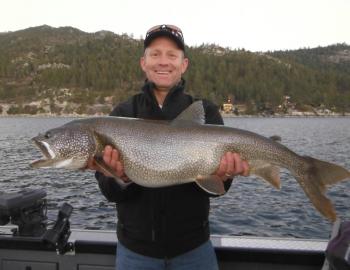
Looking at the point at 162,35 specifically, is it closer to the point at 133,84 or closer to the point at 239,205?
the point at 239,205

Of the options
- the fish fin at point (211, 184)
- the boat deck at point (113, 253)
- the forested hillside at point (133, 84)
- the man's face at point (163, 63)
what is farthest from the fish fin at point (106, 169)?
the forested hillside at point (133, 84)

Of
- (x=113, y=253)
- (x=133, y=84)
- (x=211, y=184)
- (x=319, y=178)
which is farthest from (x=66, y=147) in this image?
(x=133, y=84)

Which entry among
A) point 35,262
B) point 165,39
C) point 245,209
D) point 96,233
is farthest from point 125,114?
point 245,209

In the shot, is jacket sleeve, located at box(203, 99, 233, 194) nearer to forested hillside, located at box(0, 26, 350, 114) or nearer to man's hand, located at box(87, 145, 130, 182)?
man's hand, located at box(87, 145, 130, 182)

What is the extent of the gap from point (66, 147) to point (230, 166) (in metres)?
1.50

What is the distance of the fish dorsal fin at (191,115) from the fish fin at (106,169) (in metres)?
0.68

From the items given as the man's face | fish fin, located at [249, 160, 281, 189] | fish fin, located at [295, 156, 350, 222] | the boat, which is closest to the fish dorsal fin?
the man's face

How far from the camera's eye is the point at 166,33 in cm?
420

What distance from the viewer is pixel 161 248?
12.5 ft

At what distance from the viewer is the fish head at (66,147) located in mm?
4035

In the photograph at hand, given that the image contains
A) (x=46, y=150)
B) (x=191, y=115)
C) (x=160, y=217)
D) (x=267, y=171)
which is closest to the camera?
(x=160, y=217)

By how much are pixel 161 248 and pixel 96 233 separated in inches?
70.2

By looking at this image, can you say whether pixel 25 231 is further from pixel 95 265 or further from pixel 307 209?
pixel 307 209

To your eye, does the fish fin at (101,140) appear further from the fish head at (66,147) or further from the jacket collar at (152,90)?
the jacket collar at (152,90)
